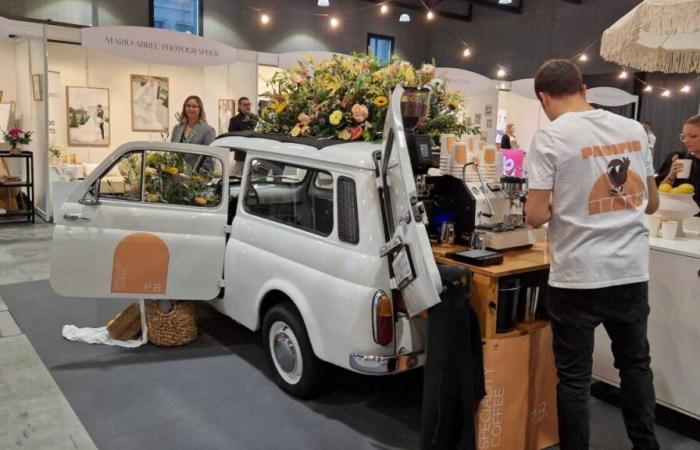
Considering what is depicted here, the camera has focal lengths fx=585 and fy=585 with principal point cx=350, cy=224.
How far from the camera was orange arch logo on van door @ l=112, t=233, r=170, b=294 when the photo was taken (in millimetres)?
3564

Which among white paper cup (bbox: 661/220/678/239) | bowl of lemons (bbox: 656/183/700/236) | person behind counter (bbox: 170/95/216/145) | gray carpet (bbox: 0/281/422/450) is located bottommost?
gray carpet (bbox: 0/281/422/450)

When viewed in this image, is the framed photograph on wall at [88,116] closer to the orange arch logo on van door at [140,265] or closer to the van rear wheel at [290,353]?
the orange arch logo on van door at [140,265]

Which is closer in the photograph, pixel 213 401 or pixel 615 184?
pixel 615 184

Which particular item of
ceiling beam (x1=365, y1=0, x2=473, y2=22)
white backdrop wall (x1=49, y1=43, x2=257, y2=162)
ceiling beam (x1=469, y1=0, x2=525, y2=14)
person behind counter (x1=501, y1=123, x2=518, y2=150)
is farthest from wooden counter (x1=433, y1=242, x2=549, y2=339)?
ceiling beam (x1=365, y1=0, x2=473, y2=22)

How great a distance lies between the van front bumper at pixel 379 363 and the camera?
2.68 meters

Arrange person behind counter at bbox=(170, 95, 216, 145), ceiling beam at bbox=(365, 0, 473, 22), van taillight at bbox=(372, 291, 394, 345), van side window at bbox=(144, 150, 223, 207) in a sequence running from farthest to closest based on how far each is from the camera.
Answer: ceiling beam at bbox=(365, 0, 473, 22) → person behind counter at bbox=(170, 95, 216, 145) → van side window at bbox=(144, 150, 223, 207) → van taillight at bbox=(372, 291, 394, 345)

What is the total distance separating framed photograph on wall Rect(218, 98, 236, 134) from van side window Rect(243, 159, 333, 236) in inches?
264

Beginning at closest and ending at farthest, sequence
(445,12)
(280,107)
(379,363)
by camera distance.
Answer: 1. (379,363)
2. (280,107)
3. (445,12)

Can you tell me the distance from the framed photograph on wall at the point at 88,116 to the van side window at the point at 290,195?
6666mm

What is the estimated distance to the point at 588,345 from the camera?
2.34 metres

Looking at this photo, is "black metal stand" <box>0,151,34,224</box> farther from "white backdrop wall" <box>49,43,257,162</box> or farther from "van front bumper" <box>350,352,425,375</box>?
"van front bumper" <box>350,352,425,375</box>

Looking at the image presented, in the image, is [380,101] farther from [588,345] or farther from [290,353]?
[588,345]

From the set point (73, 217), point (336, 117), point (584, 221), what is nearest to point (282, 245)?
point (336, 117)

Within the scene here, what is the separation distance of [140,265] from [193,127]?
2.31 meters
